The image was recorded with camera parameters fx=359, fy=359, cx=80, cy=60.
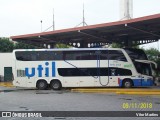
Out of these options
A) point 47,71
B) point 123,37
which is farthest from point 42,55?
point 123,37

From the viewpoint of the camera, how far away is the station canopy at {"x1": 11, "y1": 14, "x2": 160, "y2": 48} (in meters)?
29.3

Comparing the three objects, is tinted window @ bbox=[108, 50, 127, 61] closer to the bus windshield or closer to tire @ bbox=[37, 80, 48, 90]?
the bus windshield

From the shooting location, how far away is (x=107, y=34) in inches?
1449

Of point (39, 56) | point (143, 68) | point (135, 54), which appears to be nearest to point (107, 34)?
point (135, 54)

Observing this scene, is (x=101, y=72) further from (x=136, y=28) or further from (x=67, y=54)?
(x=136, y=28)

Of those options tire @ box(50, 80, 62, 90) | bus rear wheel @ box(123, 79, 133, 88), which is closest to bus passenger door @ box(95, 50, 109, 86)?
bus rear wheel @ box(123, 79, 133, 88)

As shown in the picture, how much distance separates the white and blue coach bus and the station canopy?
3.10m

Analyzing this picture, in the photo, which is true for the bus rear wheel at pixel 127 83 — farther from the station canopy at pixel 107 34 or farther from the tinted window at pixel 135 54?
the station canopy at pixel 107 34

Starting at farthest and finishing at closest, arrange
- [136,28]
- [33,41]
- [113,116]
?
[33,41] < [136,28] < [113,116]

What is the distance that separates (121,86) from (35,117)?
1832 cm

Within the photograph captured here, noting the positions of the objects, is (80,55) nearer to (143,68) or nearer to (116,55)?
(116,55)

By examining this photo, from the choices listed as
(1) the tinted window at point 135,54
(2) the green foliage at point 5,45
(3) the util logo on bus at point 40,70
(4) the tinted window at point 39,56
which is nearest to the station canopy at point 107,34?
(1) the tinted window at point 135,54

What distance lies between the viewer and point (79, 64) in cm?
2822

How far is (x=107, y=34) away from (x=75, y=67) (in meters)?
9.70
